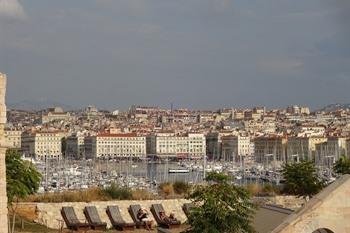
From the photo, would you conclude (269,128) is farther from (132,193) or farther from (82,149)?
(132,193)

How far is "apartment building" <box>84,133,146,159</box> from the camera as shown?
14638 centimetres

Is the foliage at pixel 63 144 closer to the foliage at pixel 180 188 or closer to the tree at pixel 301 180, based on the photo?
the foliage at pixel 180 188

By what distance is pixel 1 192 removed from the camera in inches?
329

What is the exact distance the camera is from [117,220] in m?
19.6

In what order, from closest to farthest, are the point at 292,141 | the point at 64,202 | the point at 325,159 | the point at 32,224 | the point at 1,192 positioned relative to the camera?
the point at 1,192, the point at 32,224, the point at 64,202, the point at 325,159, the point at 292,141

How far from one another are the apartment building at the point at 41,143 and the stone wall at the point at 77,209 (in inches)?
4868

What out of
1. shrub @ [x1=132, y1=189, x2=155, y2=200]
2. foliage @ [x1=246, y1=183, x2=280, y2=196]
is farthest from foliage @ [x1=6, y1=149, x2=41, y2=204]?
foliage @ [x1=246, y1=183, x2=280, y2=196]

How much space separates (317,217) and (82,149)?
146m

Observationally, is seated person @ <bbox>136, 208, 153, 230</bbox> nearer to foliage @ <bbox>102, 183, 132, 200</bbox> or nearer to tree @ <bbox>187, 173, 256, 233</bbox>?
foliage @ <bbox>102, 183, 132, 200</bbox>

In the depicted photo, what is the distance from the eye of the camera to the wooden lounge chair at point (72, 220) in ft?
61.9

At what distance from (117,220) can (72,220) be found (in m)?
1.16

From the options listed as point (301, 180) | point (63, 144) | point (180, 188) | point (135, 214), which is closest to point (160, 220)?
point (135, 214)

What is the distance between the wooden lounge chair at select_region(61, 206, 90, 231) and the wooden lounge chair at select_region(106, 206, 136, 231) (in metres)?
0.80

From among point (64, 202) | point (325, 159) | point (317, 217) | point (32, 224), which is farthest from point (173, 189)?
point (325, 159)
